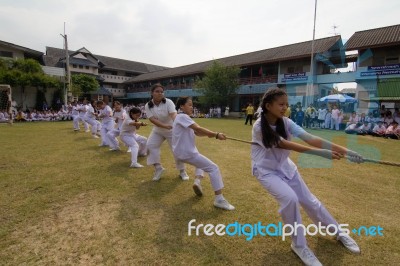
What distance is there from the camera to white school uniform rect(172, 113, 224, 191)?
401 centimetres

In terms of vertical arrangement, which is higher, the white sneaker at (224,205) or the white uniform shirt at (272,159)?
the white uniform shirt at (272,159)

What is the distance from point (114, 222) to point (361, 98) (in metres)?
21.3

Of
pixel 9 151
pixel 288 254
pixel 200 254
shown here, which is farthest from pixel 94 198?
pixel 9 151

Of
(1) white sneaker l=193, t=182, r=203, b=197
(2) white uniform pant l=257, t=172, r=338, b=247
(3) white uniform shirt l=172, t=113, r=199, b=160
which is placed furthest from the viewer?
(1) white sneaker l=193, t=182, r=203, b=197

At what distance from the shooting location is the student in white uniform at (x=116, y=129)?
27.3 ft

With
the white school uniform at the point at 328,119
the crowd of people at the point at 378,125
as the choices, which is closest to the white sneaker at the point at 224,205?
the crowd of people at the point at 378,125

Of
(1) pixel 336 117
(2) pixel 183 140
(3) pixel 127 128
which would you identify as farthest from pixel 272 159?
(1) pixel 336 117

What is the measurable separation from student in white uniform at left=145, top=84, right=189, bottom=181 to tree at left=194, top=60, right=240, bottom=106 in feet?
79.6

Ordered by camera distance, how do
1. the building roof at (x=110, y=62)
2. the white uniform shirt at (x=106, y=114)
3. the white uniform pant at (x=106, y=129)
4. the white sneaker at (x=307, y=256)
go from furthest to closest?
the building roof at (x=110, y=62), the white uniform pant at (x=106, y=129), the white uniform shirt at (x=106, y=114), the white sneaker at (x=307, y=256)

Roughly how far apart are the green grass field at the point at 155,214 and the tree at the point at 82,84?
27.5 metres

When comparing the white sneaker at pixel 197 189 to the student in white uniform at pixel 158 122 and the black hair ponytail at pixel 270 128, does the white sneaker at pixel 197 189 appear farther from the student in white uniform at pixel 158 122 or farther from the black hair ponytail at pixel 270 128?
the black hair ponytail at pixel 270 128

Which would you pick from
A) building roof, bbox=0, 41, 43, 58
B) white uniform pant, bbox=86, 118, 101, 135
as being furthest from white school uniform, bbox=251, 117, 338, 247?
building roof, bbox=0, 41, 43, 58

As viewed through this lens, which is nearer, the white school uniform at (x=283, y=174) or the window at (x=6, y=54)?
the white school uniform at (x=283, y=174)

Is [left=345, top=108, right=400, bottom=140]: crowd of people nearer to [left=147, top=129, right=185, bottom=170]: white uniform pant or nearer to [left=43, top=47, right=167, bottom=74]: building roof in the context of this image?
[left=147, top=129, right=185, bottom=170]: white uniform pant
